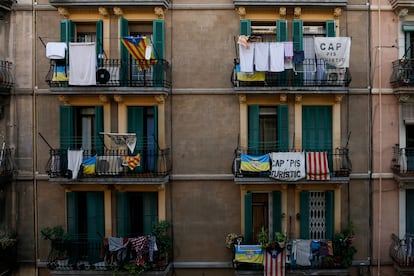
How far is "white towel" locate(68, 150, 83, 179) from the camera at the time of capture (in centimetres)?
1752

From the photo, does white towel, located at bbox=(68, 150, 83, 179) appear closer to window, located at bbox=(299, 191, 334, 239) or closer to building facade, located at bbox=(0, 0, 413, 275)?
building facade, located at bbox=(0, 0, 413, 275)

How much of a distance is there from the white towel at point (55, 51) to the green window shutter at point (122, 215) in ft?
21.1

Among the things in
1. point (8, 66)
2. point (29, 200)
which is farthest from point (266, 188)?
point (8, 66)

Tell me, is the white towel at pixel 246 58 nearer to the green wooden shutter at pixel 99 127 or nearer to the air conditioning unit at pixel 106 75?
the air conditioning unit at pixel 106 75

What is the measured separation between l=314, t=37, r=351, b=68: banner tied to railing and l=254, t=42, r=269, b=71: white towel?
2116 mm

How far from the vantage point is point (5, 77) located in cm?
1847

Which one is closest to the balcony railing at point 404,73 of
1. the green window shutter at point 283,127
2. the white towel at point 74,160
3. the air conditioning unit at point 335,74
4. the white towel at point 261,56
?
the air conditioning unit at point 335,74

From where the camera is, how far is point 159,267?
1756 cm

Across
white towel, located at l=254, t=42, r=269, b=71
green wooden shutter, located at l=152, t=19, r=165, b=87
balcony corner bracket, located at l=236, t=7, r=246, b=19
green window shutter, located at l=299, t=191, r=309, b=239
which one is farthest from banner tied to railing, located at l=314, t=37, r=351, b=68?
green wooden shutter, located at l=152, t=19, r=165, b=87

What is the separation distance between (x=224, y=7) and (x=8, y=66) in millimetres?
10029

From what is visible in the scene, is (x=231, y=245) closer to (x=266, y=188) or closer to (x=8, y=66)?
(x=266, y=188)

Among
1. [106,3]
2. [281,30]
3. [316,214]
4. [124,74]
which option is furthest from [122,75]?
[316,214]

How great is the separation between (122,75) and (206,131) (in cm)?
443

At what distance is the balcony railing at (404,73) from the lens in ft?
59.0
